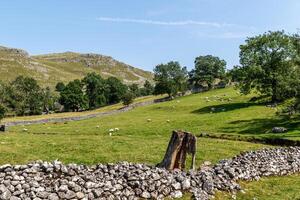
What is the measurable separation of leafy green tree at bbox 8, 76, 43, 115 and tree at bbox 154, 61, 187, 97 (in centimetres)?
4359

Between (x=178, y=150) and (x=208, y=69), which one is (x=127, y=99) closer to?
(x=208, y=69)

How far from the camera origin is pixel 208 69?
14912 centimetres

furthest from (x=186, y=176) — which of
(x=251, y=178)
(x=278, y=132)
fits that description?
(x=278, y=132)

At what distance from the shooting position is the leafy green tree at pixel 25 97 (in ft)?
454

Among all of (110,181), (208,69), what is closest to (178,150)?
(110,181)

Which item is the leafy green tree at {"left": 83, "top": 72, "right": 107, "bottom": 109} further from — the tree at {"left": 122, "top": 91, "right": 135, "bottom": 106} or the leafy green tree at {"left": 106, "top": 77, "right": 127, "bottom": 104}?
the tree at {"left": 122, "top": 91, "right": 135, "bottom": 106}

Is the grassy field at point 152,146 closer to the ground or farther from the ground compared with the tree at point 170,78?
closer to the ground

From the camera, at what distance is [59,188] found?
1827 cm

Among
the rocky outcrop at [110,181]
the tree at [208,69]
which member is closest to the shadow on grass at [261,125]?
the rocky outcrop at [110,181]

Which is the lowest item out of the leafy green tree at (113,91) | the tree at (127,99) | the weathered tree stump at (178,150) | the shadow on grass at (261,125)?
the shadow on grass at (261,125)

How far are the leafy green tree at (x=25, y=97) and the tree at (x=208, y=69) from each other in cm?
5883

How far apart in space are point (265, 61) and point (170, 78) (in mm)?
55990

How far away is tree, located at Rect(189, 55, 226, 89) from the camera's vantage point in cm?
14838

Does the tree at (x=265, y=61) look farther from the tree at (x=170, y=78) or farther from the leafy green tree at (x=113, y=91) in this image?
the leafy green tree at (x=113, y=91)
